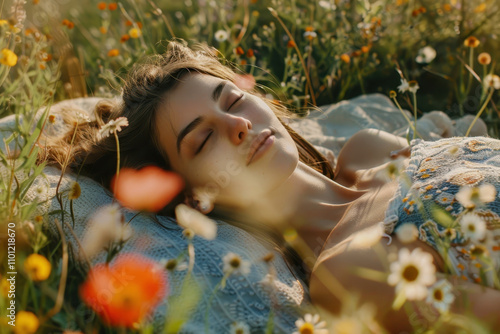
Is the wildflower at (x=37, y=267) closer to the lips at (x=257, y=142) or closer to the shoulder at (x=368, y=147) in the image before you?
the lips at (x=257, y=142)

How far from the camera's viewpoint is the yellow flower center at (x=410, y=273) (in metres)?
0.97

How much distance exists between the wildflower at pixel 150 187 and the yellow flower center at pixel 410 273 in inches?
38.8

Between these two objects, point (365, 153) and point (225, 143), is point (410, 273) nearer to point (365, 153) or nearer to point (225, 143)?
point (225, 143)

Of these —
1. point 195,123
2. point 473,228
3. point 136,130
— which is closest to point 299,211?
point 195,123

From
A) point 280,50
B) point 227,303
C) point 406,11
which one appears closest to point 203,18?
point 280,50

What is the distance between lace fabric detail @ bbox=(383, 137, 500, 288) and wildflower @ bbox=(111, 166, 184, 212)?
785 millimetres

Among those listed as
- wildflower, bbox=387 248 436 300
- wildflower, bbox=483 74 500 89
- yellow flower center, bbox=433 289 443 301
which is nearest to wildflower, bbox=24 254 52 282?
wildflower, bbox=387 248 436 300

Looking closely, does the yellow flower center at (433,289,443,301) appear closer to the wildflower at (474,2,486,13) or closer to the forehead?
the forehead

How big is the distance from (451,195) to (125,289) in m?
0.98

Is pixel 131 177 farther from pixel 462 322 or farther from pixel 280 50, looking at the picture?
pixel 280 50

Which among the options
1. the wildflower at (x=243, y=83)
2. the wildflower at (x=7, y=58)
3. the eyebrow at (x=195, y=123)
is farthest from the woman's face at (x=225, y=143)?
the wildflower at (x=7, y=58)

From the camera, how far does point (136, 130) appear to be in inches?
73.9

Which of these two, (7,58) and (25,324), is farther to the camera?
(7,58)

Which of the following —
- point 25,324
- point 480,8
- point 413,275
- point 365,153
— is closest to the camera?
point 25,324
